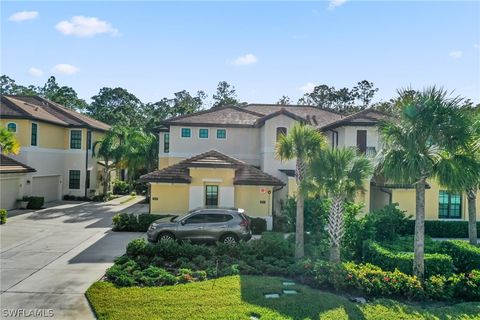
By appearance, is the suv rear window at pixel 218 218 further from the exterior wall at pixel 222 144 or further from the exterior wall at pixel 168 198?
the exterior wall at pixel 222 144

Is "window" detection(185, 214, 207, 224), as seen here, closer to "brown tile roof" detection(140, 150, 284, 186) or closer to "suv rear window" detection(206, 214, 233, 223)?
"suv rear window" detection(206, 214, 233, 223)

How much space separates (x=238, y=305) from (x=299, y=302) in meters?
1.56

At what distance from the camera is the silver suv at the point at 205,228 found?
15391mm

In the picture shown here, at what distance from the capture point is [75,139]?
30641 mm

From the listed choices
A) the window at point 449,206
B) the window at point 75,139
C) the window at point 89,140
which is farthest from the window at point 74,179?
the window at point 449,206

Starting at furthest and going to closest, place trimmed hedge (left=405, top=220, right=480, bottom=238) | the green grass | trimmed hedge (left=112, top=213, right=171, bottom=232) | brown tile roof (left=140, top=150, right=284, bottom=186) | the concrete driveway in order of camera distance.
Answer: brown tile roof (left=140, top=150, right=284, bottom=186)
trimmed hedge (left=405, top=220, right=480, bottom=238)
trimmed hedge (left=112, top=213, right=171, bottom=232)
the concrete driveway
the green grass

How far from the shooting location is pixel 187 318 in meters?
8.23

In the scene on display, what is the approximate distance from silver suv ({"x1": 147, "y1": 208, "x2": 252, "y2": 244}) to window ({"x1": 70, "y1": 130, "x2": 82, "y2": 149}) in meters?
18.5

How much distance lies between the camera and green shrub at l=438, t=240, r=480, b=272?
11555 mm

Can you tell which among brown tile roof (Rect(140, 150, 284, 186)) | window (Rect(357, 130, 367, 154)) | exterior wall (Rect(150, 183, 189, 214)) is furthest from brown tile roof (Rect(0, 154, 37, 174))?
window (Rect(357, 130, 367, 154))

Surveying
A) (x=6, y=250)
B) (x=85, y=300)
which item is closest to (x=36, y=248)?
(x=6, y=250)

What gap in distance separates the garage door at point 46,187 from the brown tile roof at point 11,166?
1.79 meters

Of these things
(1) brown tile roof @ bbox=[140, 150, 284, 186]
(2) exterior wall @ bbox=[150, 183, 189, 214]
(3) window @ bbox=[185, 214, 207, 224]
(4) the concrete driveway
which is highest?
(1) brown tile roof @ bbox=[140, 150, 284, 186]

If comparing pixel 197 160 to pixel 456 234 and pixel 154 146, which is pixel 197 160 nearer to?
pixel 154 146
